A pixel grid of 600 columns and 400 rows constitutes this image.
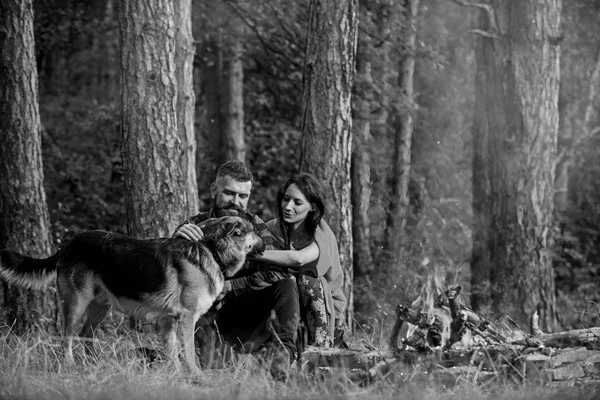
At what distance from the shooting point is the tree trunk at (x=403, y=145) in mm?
17000

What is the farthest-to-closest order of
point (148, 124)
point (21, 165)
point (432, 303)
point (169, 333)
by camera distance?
point (21, 165), point (148, 124), point (169, 333), point (432, 303)

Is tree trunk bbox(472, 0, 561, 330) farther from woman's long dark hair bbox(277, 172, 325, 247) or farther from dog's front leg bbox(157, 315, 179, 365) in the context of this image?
dog's front leg bbox(157, 315, 179, 365)

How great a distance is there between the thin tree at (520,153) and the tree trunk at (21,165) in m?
5.11

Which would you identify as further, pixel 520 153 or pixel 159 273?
pixel 520 153

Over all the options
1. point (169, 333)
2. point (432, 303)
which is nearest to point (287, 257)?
point (169, 333)

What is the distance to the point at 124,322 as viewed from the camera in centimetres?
1241

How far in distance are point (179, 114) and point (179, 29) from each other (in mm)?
1034

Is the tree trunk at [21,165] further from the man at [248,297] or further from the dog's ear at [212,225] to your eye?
the dog's ear at [212,225]

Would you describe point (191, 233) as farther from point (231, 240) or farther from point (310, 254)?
point (310, 254)

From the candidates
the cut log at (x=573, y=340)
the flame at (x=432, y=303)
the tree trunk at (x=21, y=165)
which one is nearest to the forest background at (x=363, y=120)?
the tree trunk at (x=21, y=165)

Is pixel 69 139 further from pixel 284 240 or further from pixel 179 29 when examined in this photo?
pixel 284 240

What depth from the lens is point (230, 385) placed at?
6523 mm

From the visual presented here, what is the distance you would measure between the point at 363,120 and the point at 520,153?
194 inches

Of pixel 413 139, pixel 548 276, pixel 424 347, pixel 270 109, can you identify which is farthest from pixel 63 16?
pixel 424 347
